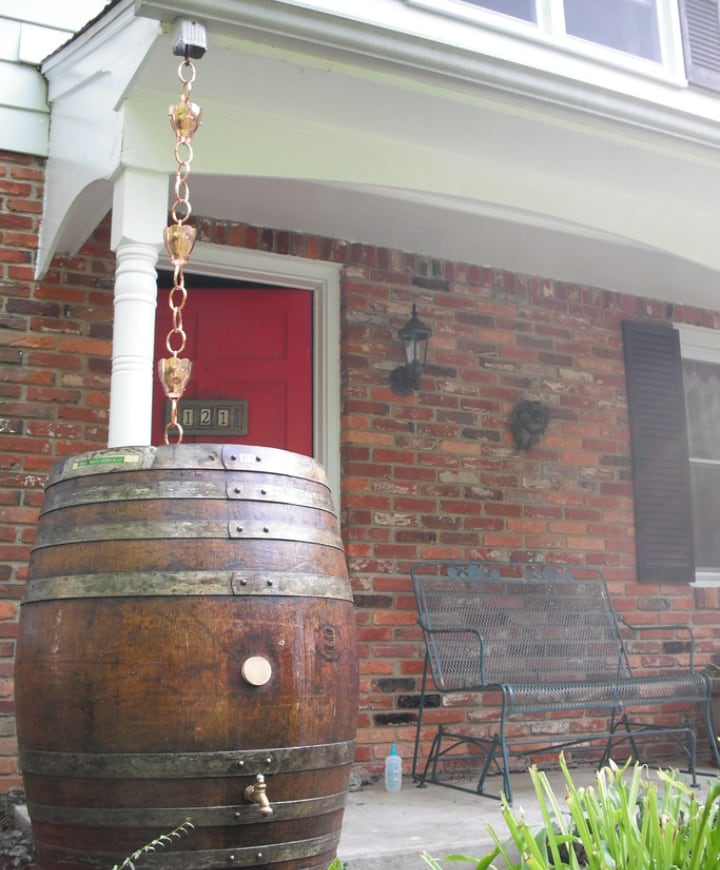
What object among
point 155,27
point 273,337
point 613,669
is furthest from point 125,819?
point 613,669

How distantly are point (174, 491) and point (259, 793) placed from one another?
0.61 m

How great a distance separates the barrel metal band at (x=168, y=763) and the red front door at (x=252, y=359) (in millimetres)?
2422

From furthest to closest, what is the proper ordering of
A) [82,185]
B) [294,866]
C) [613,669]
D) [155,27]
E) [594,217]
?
[613,669]
[594,217]
[82,185]
[155,27]
[294,866]

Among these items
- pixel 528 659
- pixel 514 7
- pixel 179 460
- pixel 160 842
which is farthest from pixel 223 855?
pixel 514 7

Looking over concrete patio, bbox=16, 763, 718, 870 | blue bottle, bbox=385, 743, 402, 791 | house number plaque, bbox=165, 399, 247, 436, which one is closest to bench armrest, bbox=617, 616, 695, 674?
concrete patio, bbox=16, 763, 718, 870

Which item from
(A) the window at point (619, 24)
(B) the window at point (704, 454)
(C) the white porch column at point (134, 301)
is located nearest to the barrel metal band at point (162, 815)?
(C) the white porch column at point (134, 301)

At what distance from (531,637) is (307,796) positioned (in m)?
2.67

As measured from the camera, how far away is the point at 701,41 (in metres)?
4.79

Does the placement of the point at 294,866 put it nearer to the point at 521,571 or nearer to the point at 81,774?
the point at 81,774

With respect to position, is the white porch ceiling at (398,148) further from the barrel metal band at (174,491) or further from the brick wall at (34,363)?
the barrel metal band at (174,491)

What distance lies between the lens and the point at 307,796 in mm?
2035

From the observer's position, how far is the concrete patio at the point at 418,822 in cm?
284

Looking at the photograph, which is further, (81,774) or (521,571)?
(521,571)

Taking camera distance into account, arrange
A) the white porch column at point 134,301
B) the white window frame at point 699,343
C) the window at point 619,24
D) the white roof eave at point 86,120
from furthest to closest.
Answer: the white window frame at point 699,343, the window at point 619,24, the white roof eave at point 86,120, the white porch column at point 134,301
